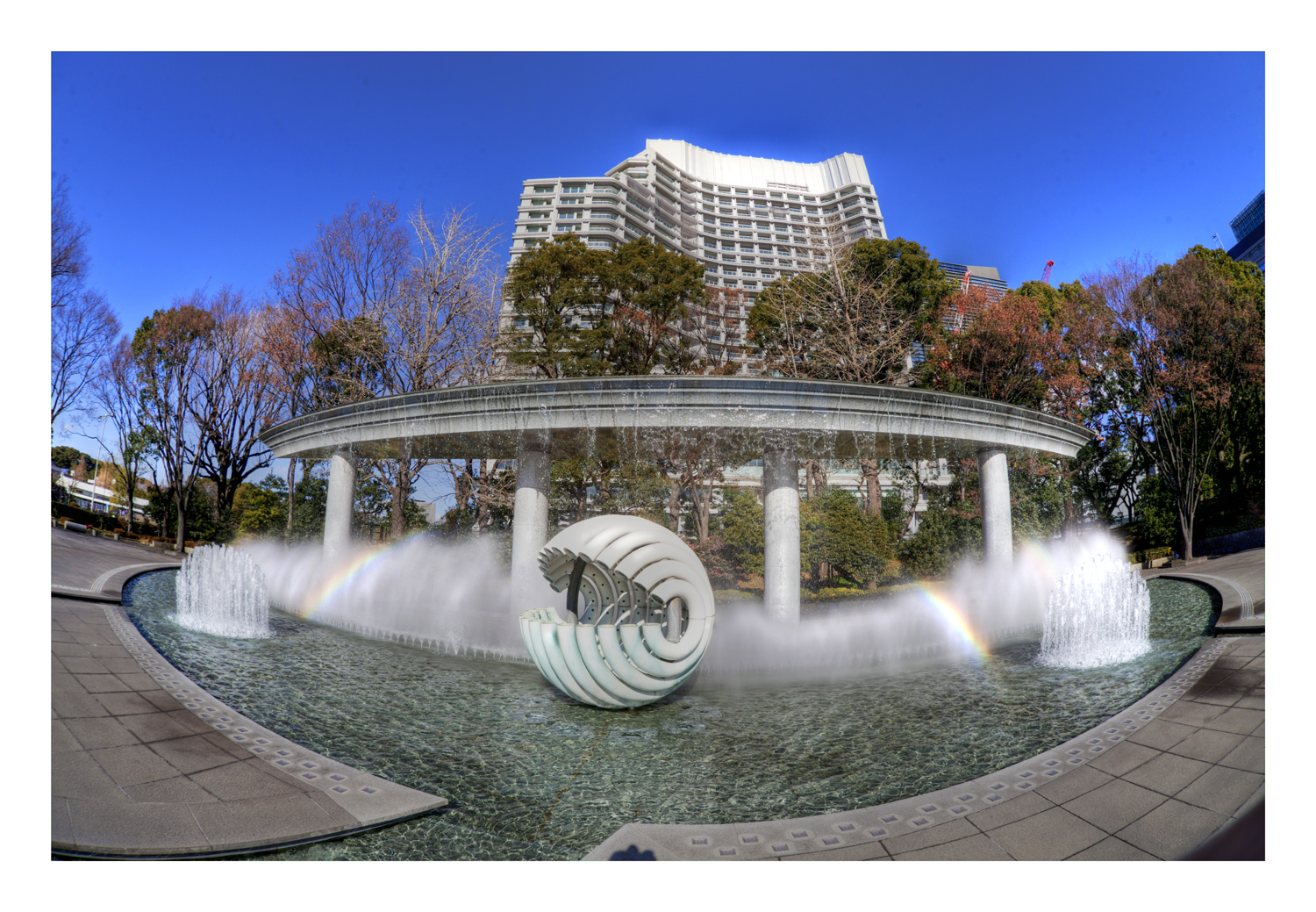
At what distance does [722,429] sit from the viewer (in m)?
7.94

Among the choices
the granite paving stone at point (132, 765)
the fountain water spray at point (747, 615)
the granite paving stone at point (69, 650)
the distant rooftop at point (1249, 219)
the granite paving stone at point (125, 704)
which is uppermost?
the distant rooftop at point (1249, 219)

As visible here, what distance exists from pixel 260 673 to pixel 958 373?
18433mm

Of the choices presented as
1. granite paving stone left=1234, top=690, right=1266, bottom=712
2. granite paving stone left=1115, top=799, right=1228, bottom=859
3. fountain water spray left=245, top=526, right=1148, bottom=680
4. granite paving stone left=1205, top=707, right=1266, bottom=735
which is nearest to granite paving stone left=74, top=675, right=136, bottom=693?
fountain water spray left=245, top=526, right=1148, bottom=680

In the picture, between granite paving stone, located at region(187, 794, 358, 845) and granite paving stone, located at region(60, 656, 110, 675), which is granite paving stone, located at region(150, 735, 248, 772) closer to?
granite paving stone, located at region(187, 794, 358, 845)

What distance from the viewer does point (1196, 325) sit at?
816 centimetres

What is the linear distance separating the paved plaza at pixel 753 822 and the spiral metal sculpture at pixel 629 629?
176 centimetres

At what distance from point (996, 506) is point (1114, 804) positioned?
6723 millimetres

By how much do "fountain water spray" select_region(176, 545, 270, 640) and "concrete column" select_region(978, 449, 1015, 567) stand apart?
1086 centimetres

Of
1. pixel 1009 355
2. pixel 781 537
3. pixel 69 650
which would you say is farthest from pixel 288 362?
pixel 1009 355

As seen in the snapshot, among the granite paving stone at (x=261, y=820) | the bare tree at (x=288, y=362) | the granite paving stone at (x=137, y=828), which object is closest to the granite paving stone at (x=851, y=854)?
the granite paving stone at (x=261, y=820)

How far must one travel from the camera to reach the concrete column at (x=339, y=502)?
10961 millimetres

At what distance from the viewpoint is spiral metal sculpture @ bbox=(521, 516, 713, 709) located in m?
5.21

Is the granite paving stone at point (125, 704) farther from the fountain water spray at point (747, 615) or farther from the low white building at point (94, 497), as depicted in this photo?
the fountain water spray at point (747, 615)

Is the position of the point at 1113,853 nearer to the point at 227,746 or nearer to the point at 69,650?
the point at 227,746
